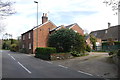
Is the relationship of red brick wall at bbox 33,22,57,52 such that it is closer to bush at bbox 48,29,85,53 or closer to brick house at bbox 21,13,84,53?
brick house at bbox 21,13,84,53

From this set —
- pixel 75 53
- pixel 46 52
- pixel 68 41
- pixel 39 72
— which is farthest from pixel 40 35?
pixel 39 72

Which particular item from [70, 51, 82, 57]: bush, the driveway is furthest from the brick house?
the driveway

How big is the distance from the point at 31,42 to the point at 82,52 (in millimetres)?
17895

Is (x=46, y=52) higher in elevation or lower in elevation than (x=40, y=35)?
lower

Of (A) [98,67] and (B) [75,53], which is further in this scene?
(B) [75,53]

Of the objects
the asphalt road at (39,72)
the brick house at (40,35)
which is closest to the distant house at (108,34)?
the brick house at (40,35)

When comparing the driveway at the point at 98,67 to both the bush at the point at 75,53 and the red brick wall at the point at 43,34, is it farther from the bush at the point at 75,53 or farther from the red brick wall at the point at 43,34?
the red brick wall at the point at 43,34

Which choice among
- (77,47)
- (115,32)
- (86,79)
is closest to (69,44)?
(77,47)

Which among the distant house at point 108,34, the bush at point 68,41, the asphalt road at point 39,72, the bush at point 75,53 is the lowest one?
the asphalt road at point 39,72

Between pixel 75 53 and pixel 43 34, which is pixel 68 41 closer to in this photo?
pixel 75 53

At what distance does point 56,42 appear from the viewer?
23781 millimetres

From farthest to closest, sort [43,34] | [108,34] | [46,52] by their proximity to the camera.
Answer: [108,34], [43,34], [46,52]

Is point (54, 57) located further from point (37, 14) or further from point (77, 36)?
point (37, 14)

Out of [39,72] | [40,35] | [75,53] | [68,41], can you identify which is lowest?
[39,72]
